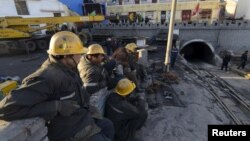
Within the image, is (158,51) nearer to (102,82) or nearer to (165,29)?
(165,29)

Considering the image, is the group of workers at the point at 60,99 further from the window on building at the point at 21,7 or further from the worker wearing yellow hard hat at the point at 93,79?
the window on building at the point at 21,7

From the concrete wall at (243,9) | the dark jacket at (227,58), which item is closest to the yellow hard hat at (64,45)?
the dark jacket at (227,58)

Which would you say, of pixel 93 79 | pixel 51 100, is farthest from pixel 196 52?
pixel 51 100

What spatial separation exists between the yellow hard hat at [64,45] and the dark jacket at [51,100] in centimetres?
13

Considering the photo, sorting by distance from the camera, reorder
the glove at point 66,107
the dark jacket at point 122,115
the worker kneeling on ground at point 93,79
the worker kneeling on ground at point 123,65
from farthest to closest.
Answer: the worker kneeling on ground at point 123,65, the worker kneeling on ground at point 93,79, the dark jacket at point 122,115, the glove at point 66,107

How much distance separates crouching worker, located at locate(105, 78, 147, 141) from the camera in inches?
155

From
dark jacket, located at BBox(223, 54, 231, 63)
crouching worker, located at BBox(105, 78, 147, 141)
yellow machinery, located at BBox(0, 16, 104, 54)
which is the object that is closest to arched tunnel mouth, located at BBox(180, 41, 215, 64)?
dark jacket, located at BBox(223, 54, 231, 63)

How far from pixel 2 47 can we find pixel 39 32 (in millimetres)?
3053

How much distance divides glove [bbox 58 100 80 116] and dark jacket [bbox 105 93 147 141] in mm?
1589

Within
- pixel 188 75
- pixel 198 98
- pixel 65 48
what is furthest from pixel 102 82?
pixel 188 75

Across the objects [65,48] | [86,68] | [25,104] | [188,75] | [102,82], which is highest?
[65,48]

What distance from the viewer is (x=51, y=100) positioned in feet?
7.27

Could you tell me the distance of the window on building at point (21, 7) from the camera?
19300 millimetres

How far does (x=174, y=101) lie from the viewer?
7418 millimetres
